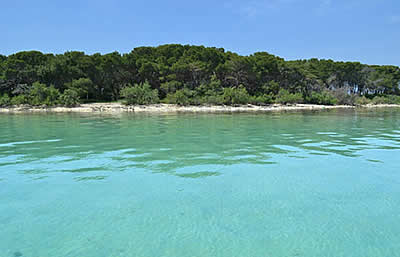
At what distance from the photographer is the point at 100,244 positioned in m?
2.93

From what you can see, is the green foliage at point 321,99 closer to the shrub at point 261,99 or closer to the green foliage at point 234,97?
the shrub at point 261,99

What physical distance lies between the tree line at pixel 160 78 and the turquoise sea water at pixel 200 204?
32614mm

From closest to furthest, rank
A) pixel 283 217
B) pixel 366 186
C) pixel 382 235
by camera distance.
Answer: pixel 382 235 < pixel 283 217 < pixel 366 186

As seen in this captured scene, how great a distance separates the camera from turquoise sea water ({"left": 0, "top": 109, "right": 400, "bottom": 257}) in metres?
2.92

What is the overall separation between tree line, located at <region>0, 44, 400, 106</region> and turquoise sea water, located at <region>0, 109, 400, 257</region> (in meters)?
32.6

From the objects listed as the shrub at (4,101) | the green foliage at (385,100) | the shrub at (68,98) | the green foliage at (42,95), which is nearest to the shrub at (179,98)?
the shrub at (68,98)

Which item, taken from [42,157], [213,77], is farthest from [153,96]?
[42,157]

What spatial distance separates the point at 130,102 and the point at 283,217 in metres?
37.1

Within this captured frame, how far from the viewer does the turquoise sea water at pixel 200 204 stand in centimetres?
292

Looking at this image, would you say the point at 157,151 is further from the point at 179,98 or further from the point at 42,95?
the point at 42,95

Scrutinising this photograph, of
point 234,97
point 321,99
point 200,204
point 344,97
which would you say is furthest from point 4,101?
point 344,97

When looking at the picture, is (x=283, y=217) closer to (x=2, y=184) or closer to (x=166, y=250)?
(x=166, y=250)

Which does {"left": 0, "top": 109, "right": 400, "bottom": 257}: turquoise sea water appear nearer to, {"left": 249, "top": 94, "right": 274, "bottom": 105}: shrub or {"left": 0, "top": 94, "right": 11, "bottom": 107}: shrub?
{"left": 249, "top": 94, "right": 274, "bottom": 105}: shrub

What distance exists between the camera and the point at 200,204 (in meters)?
4.01
